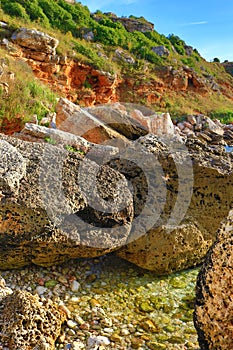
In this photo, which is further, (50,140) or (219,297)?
(50,140)

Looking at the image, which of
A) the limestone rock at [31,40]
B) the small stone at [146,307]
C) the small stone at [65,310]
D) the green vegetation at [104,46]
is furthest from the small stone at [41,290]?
the limestone rock at [31,40]

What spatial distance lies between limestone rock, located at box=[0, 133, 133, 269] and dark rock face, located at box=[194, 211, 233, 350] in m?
1.71

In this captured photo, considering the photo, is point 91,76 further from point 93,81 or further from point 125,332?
point 125,332

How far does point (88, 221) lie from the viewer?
3992 millimetres

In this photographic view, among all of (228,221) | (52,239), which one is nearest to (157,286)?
(52,239)

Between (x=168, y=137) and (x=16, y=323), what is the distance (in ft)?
9.95

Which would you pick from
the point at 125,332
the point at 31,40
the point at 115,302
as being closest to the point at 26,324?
the point at 125,332

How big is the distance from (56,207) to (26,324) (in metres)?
1.13

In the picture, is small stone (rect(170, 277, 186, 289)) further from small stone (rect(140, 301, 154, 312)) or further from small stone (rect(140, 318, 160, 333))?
small stone (rect(140, 318, 160, 333))

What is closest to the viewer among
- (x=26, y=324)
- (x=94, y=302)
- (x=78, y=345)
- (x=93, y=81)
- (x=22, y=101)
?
(x=26, y=324)

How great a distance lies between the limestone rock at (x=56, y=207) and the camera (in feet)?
12.3

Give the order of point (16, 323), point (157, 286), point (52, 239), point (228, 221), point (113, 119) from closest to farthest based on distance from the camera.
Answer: point (228, 221)
point (16, 323)
point (52, 239)
point (157, 286)
point (113, 119)

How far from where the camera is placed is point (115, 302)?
4.01m

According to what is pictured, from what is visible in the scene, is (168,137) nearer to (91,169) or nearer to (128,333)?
(91,169)
